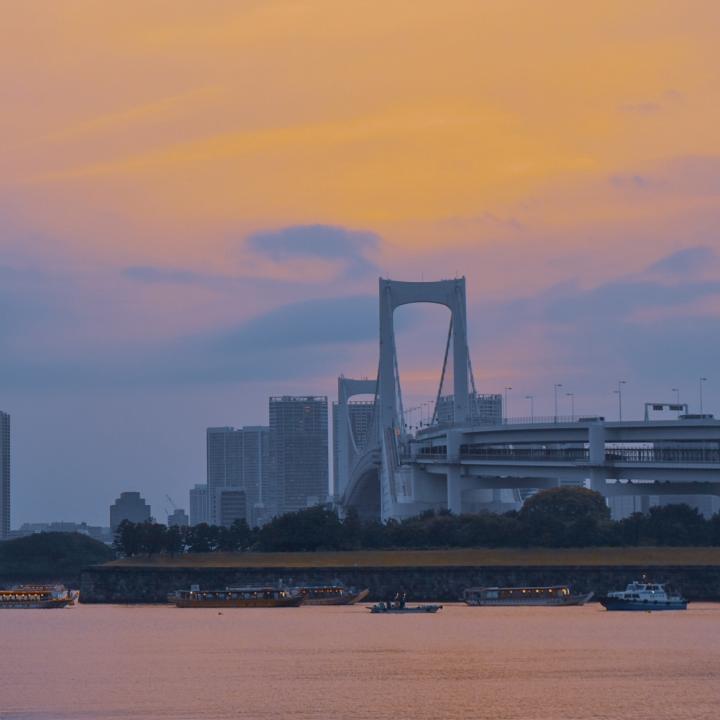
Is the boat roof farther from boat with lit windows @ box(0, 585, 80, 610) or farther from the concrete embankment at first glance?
boat with lit windows @ box(0, 585, 80, 610)

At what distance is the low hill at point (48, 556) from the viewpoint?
591 ft

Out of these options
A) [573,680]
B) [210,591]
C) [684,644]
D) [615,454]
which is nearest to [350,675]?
[573,680]

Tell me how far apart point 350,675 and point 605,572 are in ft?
137

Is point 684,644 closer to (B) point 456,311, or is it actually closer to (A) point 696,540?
(A) point 696,540

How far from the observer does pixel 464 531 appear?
110375 millimetres

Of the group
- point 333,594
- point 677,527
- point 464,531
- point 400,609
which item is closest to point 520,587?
point 464,531

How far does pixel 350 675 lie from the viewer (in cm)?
6159

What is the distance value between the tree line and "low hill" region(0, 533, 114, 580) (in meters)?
61.1

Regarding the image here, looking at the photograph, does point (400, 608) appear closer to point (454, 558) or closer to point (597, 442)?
point (454, 558)

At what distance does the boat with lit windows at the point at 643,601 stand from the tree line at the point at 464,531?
12.9m

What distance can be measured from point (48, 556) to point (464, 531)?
264 ft

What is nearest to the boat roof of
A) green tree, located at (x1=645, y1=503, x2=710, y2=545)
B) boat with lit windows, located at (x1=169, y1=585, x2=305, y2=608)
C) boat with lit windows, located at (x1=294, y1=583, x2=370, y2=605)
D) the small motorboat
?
the small motorboat

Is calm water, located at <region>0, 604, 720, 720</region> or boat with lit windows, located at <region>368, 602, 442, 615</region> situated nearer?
calm water, located at <region>0, 604, 720, 720</region>

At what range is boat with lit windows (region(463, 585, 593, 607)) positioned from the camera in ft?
324
